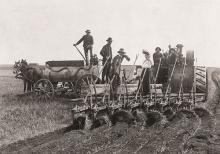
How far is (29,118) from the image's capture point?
12.9 metres

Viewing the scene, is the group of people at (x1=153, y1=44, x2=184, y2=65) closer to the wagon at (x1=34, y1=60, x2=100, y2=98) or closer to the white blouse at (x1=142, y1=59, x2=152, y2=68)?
the white blouse at (x1=142, y1=59, x2=152, y2=68)

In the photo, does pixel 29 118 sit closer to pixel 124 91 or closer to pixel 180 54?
pixel 124 91

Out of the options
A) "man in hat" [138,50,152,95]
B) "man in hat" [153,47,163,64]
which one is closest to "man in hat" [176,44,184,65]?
"man in hat" [153,47,163,64]

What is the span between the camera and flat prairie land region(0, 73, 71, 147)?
1053 cm

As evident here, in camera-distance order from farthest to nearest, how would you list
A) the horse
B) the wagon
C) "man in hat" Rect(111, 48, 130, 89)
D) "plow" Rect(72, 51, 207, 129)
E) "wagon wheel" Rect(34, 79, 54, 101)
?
the horse
"wagon wheel" Rect(34, 79, 54, 101)
the wagon
"man in hat" Rect(111, 48, 130, 89)
"plow" Rect(72, 51, 207, 129)

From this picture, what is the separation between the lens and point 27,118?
1285 cm

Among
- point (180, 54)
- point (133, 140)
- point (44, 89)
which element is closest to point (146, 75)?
point (180, 54)

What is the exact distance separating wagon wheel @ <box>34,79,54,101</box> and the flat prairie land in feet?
2.50

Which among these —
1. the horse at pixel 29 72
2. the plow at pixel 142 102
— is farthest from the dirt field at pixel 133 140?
the horse at pixel 29 72

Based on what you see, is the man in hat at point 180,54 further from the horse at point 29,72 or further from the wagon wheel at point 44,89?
the horse at point 29,72

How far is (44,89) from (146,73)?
5.60m

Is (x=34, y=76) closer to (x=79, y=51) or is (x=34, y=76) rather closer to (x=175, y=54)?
(x=79, y=51)

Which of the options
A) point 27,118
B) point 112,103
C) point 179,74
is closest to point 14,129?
point 27,118

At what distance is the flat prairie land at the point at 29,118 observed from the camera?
10.5 m
